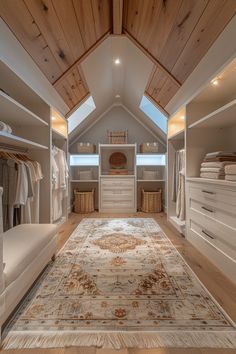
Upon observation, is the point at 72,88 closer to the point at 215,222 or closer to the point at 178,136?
the point at 178,136

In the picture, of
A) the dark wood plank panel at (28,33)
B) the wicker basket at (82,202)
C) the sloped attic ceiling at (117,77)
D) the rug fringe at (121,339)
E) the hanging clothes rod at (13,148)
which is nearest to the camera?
the rug fringe at (121,339)

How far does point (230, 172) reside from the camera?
188 centimetres

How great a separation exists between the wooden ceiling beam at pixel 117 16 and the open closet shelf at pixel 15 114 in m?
1.35

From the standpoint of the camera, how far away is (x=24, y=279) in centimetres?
139

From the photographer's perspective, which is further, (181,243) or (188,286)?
(181,243)

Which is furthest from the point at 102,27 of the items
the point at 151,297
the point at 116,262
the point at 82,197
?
the point at 82,197

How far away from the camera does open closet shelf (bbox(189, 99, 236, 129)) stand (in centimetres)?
186

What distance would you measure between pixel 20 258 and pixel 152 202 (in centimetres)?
368

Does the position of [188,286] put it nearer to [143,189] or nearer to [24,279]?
[24,279]

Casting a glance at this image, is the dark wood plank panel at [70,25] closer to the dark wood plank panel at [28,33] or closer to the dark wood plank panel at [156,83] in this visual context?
the dark wood plank panel at [28,33]

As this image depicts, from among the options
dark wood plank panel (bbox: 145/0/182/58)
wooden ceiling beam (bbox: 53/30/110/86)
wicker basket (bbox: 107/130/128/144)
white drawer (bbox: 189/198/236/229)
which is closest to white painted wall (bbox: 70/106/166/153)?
wicker basket (bbox: 107/130/128/144)

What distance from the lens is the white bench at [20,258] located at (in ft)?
3.78

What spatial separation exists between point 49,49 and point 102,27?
2.30 feet

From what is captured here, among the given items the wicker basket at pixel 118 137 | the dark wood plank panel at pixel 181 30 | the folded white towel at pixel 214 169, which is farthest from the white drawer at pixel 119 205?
the dark wood plank panel at pixel 181 30
